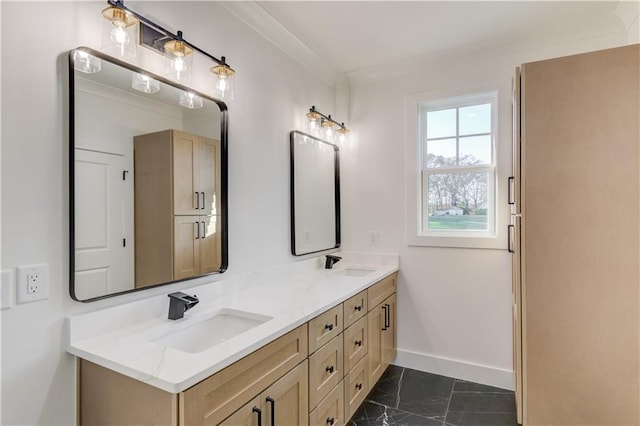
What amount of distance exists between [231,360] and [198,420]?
0.62 feet

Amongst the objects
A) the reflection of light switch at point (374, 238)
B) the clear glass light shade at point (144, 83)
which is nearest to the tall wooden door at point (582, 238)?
the reflection of light switch at point (374, 238)

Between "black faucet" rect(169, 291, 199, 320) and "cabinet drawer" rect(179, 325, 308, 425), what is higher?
"black faucet" rect(169, 291, 199, 320)

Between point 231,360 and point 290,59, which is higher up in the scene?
point 290,59

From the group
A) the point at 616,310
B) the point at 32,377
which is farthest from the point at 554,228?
the point at 32,377

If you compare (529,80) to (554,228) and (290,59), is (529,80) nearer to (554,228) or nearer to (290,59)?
(554,228)

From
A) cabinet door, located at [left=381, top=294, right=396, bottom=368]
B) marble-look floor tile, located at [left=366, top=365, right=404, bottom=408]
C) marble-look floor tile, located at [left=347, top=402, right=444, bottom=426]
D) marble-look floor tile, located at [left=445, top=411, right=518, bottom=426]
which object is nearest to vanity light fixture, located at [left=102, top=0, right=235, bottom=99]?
cabinet door, located at [left=381, top=294, right=396, bottom=368]

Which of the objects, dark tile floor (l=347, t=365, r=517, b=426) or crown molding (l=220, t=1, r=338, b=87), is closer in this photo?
crown molding (l=220, t=1, r=338, b=87)

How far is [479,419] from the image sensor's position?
7.15 feet

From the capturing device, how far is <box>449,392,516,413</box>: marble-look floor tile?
Result: 2.29 metres

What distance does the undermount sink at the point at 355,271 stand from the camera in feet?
9.26

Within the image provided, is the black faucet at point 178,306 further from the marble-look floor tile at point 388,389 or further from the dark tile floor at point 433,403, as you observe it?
the marble-look floor tile at point 388,389

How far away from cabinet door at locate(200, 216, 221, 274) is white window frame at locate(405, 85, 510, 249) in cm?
168

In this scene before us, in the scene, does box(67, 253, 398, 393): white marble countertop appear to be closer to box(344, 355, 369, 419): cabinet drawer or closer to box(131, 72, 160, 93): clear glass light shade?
box(344, 355, 369, 419): cabinet drawer

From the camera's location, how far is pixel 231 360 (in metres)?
1.14
